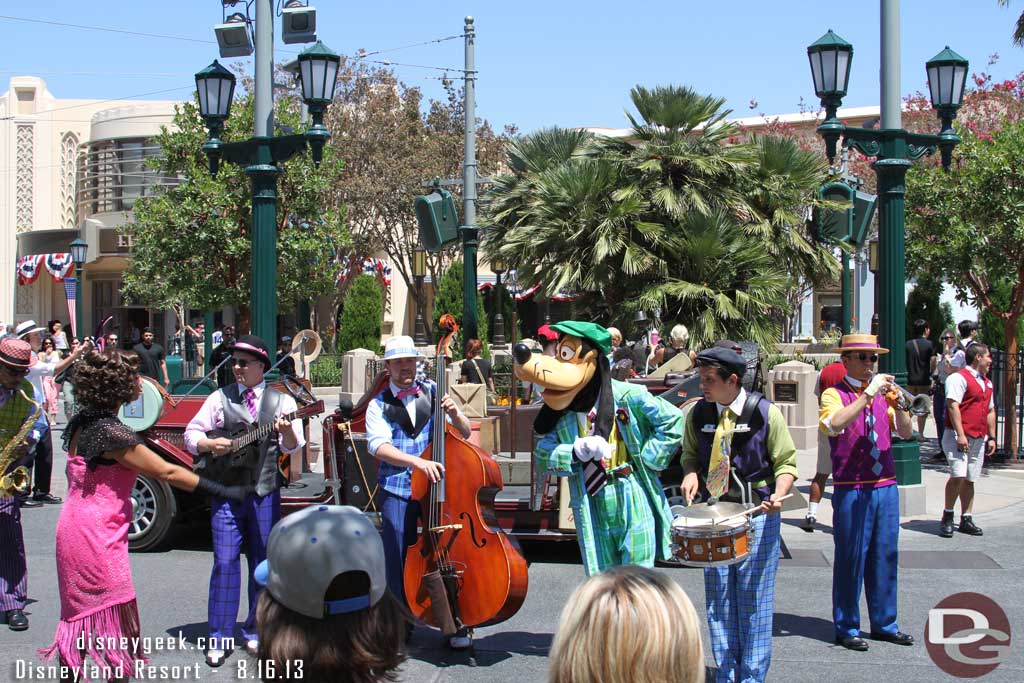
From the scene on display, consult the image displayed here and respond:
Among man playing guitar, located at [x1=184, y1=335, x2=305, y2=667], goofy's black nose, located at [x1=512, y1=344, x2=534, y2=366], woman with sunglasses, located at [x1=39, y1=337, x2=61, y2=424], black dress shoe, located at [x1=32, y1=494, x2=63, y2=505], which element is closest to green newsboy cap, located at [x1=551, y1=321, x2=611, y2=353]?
goofy's black nose, located at [x1=512, y1=344, x2=534, y2=366]

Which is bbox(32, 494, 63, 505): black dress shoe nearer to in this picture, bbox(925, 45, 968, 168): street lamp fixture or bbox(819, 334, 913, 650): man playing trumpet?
bbox(819, 334, 913, 650): man playing trumpet

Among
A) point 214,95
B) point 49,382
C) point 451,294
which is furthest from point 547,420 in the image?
point 451,294

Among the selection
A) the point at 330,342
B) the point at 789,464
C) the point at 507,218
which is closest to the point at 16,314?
the point at 330,342

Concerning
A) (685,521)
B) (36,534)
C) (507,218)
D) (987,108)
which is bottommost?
(36,534)

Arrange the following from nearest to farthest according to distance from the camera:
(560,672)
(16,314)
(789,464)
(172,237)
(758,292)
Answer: (560,672) < (789,464) < (758,292) < (172,237) < (16,314)

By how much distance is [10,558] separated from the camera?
671 cm

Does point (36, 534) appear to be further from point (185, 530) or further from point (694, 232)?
point (694, 232)

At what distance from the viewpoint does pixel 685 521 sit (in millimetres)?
4887

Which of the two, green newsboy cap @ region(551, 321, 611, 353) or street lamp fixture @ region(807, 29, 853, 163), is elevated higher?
street lamp fixture @ region(807, 29, 853, 163)

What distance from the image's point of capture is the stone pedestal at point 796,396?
1529cm

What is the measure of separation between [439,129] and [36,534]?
25759 millimetres

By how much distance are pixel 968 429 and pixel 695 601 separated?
3537 mm

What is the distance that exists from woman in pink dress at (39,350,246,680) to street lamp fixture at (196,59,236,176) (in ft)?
21.9

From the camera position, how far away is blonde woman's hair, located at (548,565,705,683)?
2.25 m
